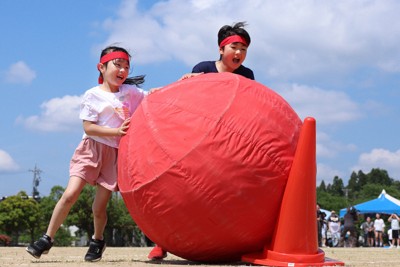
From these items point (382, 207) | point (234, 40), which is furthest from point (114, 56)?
point (382, 207)

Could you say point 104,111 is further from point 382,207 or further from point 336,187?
point 336,187

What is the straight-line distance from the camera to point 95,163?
613 centimetres

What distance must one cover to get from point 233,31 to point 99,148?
1.95 m

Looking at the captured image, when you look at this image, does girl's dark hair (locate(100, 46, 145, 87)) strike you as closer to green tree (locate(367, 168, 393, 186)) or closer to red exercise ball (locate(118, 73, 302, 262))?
red exercise ball (locate(118, 73, 302, 262))

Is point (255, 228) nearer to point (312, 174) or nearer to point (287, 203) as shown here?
point (287, 203)

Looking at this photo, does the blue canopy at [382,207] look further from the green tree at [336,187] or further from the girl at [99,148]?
the green tree at [336,187]

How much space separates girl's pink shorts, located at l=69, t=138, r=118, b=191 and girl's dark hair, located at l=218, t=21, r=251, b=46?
175 cm

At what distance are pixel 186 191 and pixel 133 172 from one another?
61 centimetres

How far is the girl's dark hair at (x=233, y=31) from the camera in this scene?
21.1 feet

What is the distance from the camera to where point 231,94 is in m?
5.23

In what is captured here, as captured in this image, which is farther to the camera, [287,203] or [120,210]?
Result: [120,210]

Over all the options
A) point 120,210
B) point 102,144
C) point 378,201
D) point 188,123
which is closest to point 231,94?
point 188,123

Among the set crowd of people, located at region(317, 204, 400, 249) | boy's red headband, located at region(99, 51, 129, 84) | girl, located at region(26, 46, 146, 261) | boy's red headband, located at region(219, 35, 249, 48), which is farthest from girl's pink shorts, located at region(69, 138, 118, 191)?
crowd of people, located at region(317, 204, 400, 249)

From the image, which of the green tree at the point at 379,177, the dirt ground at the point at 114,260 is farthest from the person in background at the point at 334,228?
the green tree at the point at 379,177
